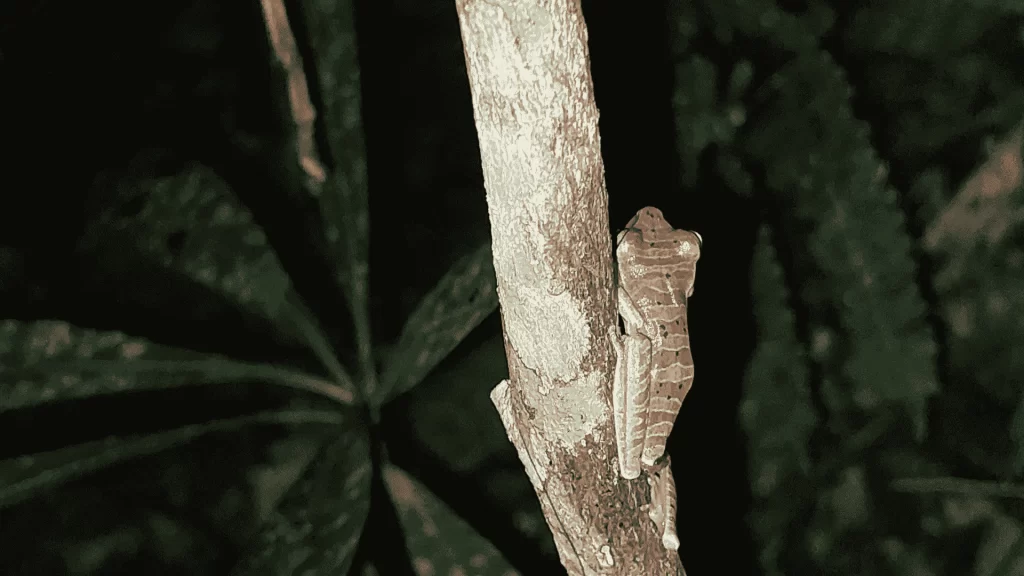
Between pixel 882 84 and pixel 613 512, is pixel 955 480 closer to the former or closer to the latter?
pixel 882 84

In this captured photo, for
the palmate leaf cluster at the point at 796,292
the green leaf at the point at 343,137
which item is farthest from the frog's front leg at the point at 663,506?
the green leaf at the point at 343,137

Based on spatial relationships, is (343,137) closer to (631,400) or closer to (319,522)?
(319,522)

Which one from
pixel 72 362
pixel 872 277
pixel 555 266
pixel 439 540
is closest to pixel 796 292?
pixel 872 277

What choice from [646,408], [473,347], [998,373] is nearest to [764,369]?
[998,373]

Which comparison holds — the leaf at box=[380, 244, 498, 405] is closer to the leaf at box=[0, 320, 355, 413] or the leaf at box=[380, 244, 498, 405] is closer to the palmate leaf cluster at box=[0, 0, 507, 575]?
the palmate leaf cluster at box=[0, 0, 507, 575]

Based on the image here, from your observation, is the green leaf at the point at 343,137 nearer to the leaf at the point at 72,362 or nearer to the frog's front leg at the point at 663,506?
the leaf at the point at 72,362
